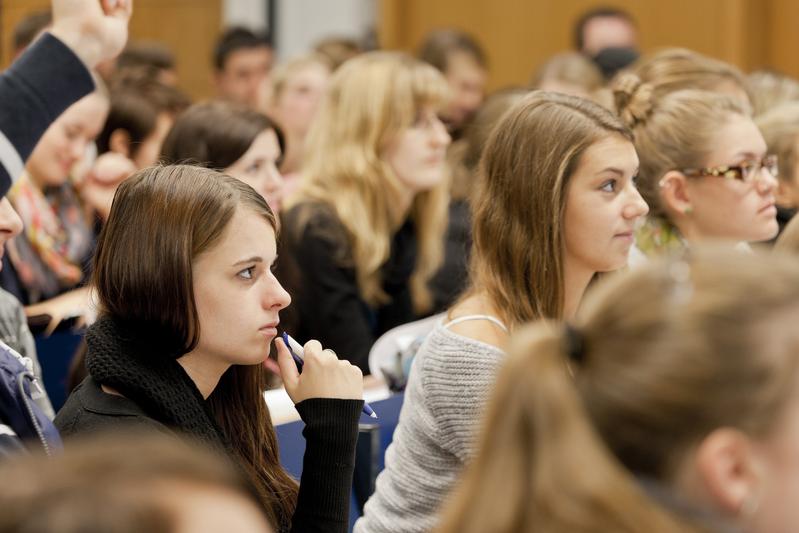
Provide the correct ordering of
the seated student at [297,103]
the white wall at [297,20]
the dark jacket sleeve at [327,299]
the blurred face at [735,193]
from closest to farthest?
the blurred face at [735,193] → the dark jacket sleeve at [327,299] → the seated student at [297,103] → the white wall at [297,20]

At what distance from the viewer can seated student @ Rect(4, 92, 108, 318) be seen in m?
3.48

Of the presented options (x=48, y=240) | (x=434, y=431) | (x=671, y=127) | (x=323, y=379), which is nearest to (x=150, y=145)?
(x=48, y=240)

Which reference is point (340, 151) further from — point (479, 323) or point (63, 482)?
point (63, 482)

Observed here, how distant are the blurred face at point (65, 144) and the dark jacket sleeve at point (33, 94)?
5.61 feet

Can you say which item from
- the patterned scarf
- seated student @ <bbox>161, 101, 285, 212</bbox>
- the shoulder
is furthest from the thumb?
the patterned scarf

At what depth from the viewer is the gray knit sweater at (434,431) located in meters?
2.16

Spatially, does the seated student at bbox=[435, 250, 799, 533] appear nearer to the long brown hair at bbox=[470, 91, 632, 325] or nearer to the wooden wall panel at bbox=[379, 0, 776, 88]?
the long brown hair at bbox=[470, 91, 632, 325]

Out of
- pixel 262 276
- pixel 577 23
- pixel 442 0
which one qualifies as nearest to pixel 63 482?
pixel 262 276

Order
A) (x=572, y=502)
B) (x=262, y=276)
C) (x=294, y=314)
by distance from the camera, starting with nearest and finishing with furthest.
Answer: (x=572, y=502) < (x=262, y=276) < (x=294, y=314)

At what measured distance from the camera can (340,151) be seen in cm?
399

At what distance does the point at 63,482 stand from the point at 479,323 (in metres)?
1.36

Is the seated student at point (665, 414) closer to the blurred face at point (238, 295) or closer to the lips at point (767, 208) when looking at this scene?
the blurred face at point (238, 295)

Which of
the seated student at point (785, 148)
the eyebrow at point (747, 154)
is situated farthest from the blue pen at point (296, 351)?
the seated student at point (785, 148)

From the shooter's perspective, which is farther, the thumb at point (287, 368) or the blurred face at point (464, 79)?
the blurred face at point (464, 79)
